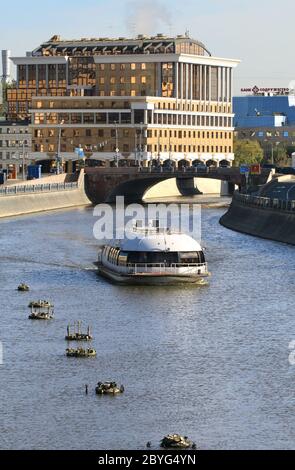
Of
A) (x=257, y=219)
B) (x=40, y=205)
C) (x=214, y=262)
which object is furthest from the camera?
(x=40, y=205)

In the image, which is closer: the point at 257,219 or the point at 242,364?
the point at 242,364

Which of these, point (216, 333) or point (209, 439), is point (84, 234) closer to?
point (216, 333)

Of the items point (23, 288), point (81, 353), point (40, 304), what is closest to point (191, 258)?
point (23, 288)

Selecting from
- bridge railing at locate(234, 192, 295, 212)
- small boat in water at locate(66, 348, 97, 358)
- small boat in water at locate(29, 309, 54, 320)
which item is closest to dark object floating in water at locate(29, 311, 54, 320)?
small boat in water at locate(29, 309, 54, 320)

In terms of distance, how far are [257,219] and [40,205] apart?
151 ft

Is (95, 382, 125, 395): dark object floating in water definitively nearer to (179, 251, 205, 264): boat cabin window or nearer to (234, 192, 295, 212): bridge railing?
(179, 251, 205, 264): boat cabin window

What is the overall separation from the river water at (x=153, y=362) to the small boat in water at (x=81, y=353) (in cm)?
51

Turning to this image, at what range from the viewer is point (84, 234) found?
485 ft

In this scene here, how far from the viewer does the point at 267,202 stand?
15825 centimetres

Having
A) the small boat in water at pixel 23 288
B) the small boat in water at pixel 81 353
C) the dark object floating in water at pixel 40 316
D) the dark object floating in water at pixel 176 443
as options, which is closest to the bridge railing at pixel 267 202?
the small boat in water at pixel 23 288

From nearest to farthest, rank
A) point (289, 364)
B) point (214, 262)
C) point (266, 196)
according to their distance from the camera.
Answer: point (289, 364), point (214, 262), point (266, 196)

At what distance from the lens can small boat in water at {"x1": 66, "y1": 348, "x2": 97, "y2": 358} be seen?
72875 mm
